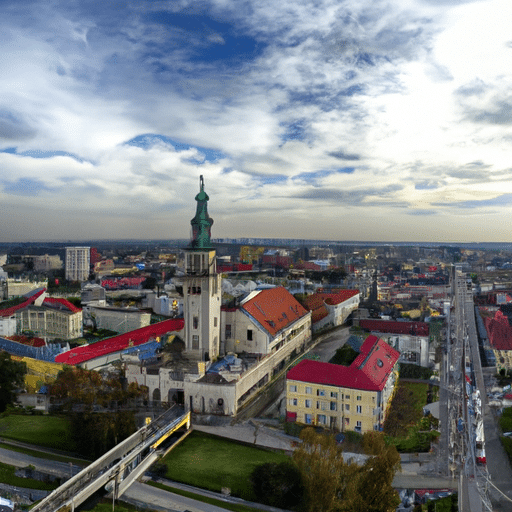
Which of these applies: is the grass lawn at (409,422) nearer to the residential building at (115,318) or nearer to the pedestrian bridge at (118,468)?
the pedestrian bridge at (118,468)

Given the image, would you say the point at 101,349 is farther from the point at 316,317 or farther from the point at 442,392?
the point at 442,392

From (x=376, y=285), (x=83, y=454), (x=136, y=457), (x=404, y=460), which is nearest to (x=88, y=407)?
(x=83, y=454)

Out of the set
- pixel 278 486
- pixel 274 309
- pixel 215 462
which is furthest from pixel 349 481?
pixel 274 309

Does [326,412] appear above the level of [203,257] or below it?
below

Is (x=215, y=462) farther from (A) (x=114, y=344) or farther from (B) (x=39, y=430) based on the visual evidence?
(A) (x=114, y=344)

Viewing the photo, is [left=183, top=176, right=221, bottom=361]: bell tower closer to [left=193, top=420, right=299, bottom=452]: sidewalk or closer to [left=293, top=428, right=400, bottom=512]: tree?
[left=193, top=420, right=299, bottom=452]: sidewalk

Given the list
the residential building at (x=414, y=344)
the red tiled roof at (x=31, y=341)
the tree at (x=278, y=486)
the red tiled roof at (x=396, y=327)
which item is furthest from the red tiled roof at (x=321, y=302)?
the tree at (x=278, y=486)

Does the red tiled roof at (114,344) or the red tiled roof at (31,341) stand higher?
the red tiled roof at (114,344)
